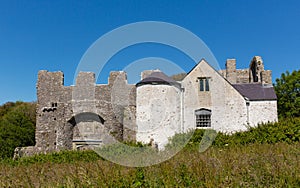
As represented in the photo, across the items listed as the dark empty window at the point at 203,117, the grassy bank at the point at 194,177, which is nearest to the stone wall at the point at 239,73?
the dark empty window at the point at 203,117

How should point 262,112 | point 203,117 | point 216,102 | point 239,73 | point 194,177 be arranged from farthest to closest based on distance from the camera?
point 239,73, point 203,117, point 216,102, point 262,112, point 194,177

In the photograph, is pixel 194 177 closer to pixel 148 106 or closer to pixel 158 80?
pixel 148 106

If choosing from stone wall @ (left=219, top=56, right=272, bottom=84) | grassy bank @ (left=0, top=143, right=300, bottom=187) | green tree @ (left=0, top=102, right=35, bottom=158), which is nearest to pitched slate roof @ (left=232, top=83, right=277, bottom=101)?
stone wall @ (left=219, top=56, right=272, bottom=84)

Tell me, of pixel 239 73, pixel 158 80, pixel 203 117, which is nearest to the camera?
pixel 158 80

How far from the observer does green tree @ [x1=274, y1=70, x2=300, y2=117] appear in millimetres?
26797

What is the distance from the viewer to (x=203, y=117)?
2072 centimetres

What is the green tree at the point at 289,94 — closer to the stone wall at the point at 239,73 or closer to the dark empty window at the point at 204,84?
the stone wall at the point at 239,73

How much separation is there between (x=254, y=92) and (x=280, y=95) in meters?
9.62

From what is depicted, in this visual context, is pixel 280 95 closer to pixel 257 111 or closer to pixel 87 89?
pixel 257 111

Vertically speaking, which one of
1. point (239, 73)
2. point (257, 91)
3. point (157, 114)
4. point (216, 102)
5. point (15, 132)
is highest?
point (239, 73)

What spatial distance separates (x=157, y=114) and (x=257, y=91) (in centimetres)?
746

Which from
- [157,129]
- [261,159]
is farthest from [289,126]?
[261,159]

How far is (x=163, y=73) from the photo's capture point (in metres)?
20.6

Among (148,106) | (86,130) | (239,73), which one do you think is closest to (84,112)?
(86,130)
